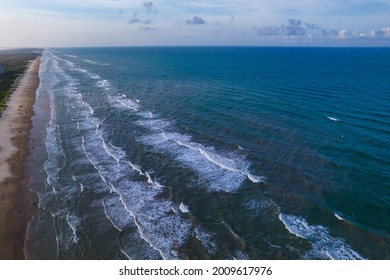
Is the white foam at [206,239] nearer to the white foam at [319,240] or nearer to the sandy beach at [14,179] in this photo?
the white foam at [319,240]

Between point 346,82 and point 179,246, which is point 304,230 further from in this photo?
point 346,82

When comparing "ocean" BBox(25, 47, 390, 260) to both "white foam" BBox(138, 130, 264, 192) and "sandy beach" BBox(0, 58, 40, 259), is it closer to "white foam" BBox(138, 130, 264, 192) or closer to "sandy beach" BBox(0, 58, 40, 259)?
"white foam" BBox(138, 130, 264, 192)

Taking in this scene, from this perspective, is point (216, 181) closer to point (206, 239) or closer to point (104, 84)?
point (206, 239)

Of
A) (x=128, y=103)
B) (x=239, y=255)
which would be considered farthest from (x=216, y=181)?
(x=128, y=103)

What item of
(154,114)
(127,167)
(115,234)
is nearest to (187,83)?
(154,114)

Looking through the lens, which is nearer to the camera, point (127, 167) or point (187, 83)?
point (127, 167)

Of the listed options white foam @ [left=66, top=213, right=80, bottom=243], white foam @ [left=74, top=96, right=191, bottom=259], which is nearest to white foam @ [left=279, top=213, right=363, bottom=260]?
white foam @ [left=74, top=96, right=191, bottom=259]
